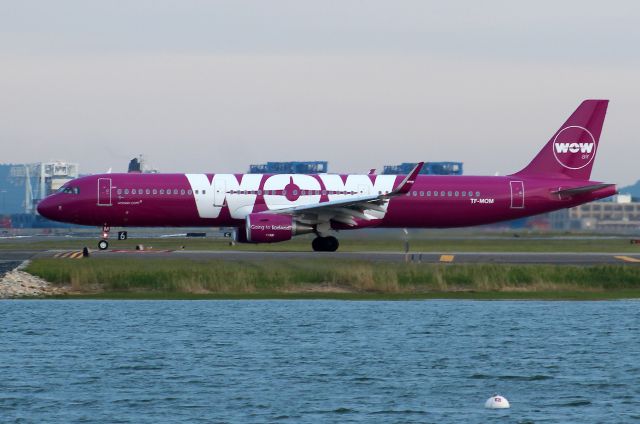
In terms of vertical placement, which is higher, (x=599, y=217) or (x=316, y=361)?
(x=599, y=217)

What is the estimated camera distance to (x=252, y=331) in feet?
123

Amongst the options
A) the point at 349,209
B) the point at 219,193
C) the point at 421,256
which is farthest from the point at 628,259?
the point at 219,193

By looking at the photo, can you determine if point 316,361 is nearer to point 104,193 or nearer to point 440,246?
point 104,193

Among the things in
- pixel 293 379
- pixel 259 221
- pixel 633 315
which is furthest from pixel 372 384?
pixel 259 221

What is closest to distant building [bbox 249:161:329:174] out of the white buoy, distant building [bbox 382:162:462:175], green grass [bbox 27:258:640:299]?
distant building [bbox 382:162:462:175]

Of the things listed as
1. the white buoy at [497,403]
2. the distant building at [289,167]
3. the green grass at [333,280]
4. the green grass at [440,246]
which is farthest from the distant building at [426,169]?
the white buoy at [497,403]

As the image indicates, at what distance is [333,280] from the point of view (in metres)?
48.4

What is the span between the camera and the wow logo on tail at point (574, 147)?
6825 centimetres

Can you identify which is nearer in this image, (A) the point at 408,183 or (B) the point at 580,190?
(A) the point at 408,183

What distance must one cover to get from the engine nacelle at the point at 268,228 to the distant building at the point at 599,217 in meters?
24.0

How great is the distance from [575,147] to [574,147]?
0.19 ft

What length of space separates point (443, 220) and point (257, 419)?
42556 mm

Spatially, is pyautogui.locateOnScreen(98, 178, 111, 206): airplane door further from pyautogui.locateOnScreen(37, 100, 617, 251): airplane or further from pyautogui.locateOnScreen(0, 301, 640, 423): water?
pyautogui.locateOnScreen(0, 301, 640, 423): water

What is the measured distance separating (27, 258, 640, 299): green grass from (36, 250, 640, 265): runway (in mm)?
4434
